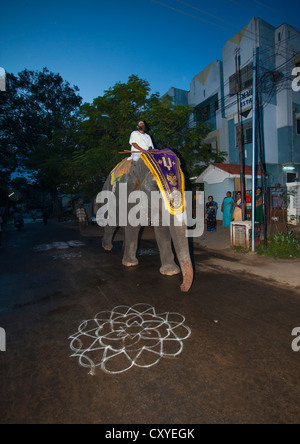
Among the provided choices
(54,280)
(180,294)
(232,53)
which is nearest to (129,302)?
(180,294)

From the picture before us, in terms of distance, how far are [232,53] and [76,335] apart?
2138 centimetres

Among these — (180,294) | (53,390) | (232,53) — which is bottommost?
(53,390)

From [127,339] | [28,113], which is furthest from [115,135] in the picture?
[28,113]

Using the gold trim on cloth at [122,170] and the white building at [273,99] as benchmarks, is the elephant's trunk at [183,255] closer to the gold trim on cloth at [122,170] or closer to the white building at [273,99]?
the gold trim on cloth at [122,170]

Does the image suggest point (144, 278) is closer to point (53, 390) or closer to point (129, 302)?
point (129, 302)

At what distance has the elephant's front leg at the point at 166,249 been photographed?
4664mm

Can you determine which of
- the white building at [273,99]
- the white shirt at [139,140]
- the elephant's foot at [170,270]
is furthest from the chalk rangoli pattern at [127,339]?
the white building at [273,99]

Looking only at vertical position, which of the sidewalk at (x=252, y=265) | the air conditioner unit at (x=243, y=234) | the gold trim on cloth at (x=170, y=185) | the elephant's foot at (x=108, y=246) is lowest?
the sidewalk at (x=252, y=265)

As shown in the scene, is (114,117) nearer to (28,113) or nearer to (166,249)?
(166,249)

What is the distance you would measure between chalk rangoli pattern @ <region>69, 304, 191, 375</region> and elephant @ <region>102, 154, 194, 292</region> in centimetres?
82

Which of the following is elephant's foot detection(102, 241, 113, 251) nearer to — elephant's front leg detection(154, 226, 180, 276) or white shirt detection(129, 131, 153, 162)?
elephant's front leg detection(154, 226, 180, 276)

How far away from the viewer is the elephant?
3.65 metres

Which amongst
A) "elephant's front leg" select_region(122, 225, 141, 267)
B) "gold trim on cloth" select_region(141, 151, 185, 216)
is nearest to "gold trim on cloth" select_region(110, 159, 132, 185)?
"gold trim on cloth" select_region(141, 151, 185, 216)

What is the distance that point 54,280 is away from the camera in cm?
477
